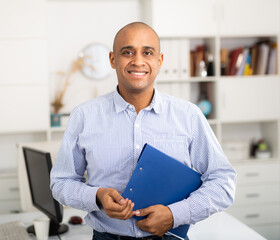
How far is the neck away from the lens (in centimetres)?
144

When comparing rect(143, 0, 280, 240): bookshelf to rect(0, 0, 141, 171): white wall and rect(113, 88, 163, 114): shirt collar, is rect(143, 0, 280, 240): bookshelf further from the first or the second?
rect(113, 88, 163, 114): shirt collar

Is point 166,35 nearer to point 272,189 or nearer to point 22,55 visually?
point 22,55

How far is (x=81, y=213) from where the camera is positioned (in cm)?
225

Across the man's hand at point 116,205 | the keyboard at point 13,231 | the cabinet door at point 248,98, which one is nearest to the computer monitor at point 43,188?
the keyboard at point 13,231

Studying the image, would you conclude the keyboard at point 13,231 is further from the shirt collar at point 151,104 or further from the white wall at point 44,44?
the white wall at point 44,44

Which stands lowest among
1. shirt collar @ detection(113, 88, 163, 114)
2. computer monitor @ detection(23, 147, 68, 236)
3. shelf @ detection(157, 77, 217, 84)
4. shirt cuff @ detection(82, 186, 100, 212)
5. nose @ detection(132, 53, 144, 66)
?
computer monitor @ detection(23, 147, 68, 236)

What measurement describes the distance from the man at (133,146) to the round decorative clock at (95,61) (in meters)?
2.51

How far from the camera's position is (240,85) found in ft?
12.6

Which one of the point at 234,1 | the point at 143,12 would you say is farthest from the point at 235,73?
the point at 143,12

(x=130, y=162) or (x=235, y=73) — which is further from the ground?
(x=235, y=73)

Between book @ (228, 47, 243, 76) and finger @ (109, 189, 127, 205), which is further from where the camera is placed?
book @ (228, 47, 243, 76)

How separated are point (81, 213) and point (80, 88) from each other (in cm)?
191

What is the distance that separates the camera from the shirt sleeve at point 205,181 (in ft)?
4.36

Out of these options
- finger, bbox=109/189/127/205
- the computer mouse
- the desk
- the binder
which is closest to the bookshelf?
the desk
